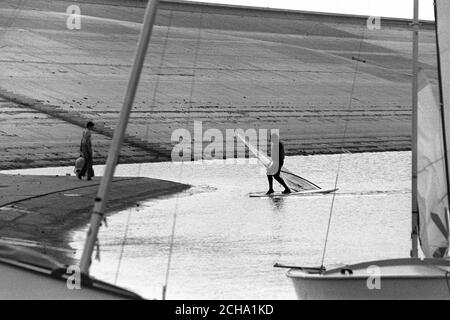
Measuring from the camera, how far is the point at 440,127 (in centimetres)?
1972

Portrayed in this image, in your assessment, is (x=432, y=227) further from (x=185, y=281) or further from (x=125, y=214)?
(x=125, y=214)

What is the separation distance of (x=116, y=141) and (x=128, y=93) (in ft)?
1.71

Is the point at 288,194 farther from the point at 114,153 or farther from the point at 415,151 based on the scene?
the point at 114,153

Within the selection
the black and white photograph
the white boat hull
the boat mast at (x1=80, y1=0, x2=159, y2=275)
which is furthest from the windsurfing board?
the boat mast at (x1=80, y1=0, x2=159, y2=275)

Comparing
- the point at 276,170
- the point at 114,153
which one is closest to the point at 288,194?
the point at 276,170

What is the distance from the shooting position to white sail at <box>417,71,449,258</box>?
1898 cm

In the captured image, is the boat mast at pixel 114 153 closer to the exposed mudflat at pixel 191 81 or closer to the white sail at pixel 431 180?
the white sail at pixel 431 180

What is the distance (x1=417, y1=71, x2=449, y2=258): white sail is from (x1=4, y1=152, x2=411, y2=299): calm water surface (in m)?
2.01

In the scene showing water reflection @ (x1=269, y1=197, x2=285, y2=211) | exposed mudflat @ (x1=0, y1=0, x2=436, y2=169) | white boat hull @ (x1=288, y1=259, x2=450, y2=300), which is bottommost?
white boat hull @ (x1=288, y1=259, x2=450, y2=300)

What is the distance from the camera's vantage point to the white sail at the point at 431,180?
19.0 meters

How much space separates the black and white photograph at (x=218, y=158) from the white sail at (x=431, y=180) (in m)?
0.02

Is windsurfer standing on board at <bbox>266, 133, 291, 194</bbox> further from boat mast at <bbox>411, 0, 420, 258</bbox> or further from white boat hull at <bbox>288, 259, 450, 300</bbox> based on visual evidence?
white boat hull at <bbox>288, 259, 450, 300</bbox>

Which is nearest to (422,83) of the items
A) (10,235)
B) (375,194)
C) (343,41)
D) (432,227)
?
(432,227)

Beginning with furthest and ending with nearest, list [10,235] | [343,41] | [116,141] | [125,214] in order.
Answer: [343,41] < [125,214] < [10,235] < [116,141]
